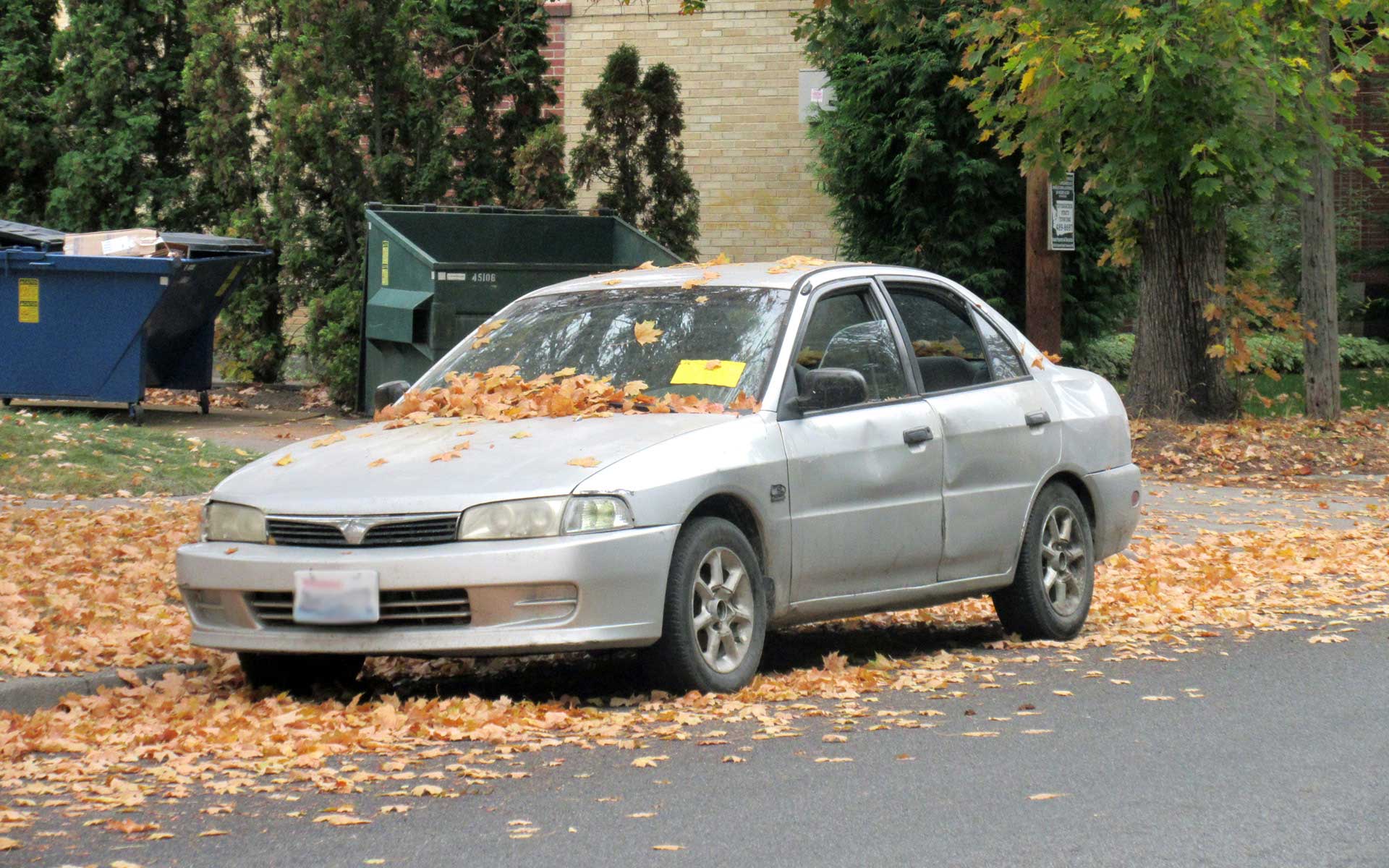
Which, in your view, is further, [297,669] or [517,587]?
[297,669]

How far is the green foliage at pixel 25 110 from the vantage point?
2233 cm

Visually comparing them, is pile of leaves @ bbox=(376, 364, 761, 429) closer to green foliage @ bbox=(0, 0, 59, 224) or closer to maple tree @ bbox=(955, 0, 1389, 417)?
maple tree @ bbox=(955, 0, 1389, 417)

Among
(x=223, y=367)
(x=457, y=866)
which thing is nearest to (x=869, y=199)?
(x=223, y=367)

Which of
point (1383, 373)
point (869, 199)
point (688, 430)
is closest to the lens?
point (688, 430)

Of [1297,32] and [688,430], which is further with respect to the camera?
[1297,32]

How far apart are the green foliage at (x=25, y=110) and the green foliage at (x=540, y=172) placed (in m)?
6.27

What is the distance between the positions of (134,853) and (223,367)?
1769 cm

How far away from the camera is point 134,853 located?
14.7ft

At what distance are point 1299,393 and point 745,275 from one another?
723 inches

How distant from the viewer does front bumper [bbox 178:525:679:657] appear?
583 centimetres

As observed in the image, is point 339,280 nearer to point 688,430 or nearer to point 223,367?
point 223,367

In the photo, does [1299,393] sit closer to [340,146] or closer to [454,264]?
[340,146]

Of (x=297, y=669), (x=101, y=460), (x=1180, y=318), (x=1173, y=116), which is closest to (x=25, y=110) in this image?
(x=101, y=460)

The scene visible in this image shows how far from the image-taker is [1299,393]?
24.2 meters
